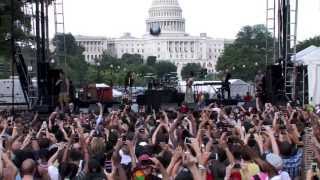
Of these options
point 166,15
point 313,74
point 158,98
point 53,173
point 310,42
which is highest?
point 166,15

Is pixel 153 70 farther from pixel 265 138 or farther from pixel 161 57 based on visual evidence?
pixel 265 138

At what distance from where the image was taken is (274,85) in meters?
22.9

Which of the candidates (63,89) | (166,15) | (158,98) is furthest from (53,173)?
(166,15)

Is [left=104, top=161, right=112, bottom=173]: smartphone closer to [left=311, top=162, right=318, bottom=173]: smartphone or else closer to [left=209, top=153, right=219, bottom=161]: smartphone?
[left=209, top=153, right=219, bottom=161]: smartphone

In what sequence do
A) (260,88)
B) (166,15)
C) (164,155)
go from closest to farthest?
1. (164,155)
2. (260,88)
3. (166,15)

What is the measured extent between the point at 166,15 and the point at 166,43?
8678mm

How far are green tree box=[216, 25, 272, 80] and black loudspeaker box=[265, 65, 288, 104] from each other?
7778cm

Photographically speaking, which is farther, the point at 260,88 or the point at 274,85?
the point at 260,88

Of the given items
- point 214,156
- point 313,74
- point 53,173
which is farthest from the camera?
point 313,74

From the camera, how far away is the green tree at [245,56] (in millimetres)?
105562

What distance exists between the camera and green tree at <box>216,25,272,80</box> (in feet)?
346

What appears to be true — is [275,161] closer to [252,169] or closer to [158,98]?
[252,169]

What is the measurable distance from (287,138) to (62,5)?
1614cm

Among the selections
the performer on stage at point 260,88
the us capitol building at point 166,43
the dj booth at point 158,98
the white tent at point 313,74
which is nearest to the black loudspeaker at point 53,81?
the dj booth at point 158,98
